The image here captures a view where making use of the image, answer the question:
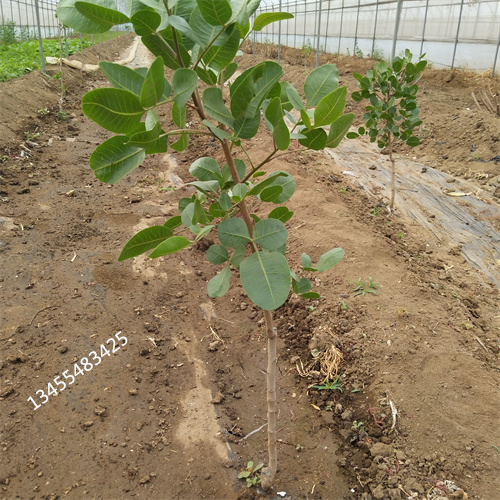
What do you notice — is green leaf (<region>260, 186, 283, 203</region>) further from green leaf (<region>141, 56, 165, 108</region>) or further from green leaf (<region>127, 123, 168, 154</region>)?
green leaf (<region>141, 56, 165, 108</region>)

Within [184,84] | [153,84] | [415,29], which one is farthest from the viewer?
[415,29]

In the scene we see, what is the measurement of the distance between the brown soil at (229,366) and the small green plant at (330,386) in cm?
4

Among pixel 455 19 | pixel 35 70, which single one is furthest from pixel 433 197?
pixel 35 70

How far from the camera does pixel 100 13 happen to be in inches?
37.9

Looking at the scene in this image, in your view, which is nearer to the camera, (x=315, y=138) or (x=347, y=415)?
(x=315, y=138)

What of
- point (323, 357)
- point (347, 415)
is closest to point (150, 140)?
point (347, 415)

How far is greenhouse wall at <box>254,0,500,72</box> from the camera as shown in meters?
10.8

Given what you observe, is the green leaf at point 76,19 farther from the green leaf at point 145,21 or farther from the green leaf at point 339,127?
the green leaf at point 339,127

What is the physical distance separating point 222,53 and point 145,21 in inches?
9.2

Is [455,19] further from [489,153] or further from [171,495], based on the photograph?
[171,495]

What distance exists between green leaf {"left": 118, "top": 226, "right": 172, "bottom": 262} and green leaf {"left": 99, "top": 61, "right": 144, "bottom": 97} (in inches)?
14.5

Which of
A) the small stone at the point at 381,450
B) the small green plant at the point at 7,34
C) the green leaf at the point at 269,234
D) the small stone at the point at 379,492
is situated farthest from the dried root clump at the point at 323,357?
the small green plant at the point at 7,34

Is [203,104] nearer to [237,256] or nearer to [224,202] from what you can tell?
[224,202]

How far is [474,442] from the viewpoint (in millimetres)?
2143
